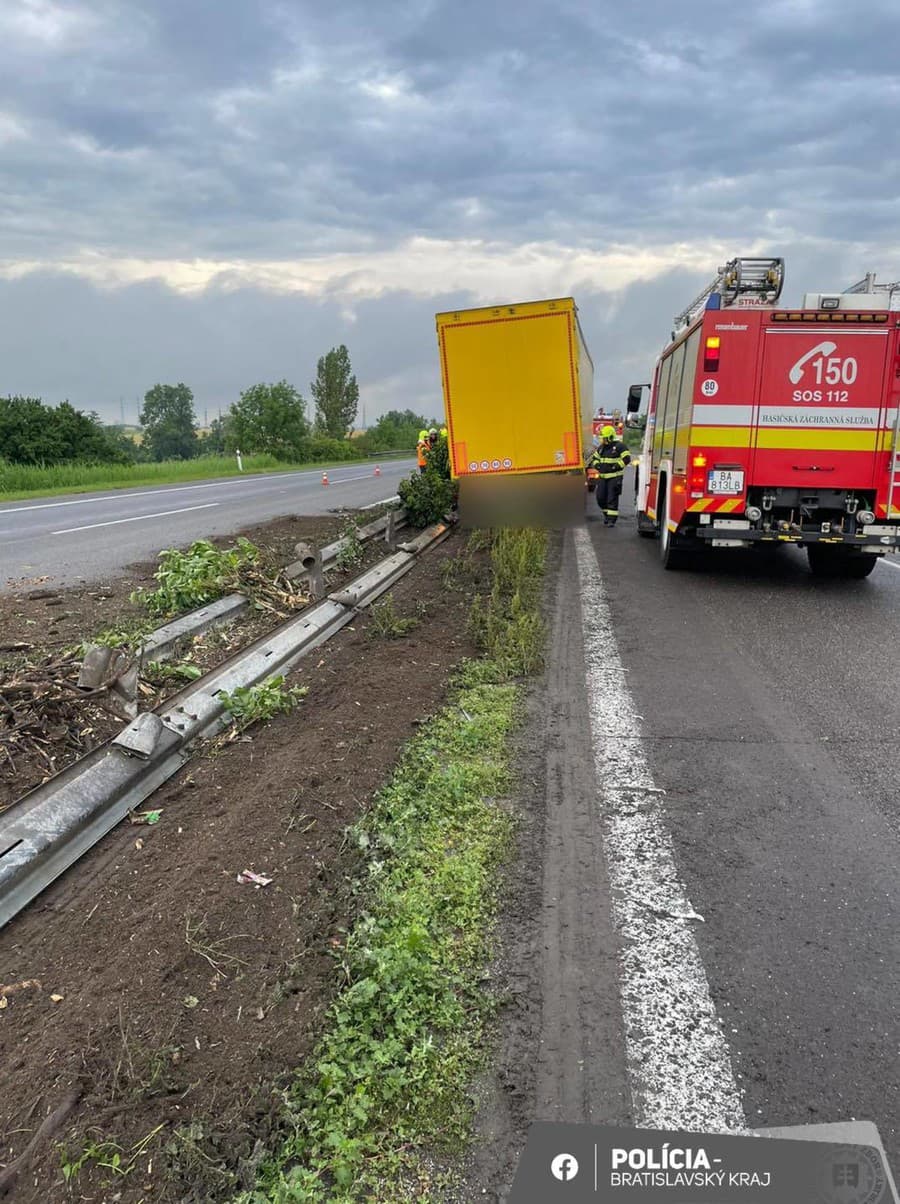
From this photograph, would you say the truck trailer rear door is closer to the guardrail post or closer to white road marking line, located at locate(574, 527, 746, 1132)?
the guardrail post

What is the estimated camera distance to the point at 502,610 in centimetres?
766

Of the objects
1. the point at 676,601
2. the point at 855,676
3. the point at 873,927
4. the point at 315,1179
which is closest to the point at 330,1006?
the point at 315,1179

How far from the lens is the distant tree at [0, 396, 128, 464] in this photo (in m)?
34.7

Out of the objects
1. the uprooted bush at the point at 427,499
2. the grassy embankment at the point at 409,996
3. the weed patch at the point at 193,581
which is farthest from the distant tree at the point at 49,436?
the grassy embankment at the point at 409,996

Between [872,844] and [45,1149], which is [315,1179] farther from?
[872,844]

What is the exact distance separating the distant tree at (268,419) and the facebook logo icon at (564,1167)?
67.7 meters

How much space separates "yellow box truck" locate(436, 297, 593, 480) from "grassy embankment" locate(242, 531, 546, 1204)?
8537mm

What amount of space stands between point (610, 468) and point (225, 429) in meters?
82.3

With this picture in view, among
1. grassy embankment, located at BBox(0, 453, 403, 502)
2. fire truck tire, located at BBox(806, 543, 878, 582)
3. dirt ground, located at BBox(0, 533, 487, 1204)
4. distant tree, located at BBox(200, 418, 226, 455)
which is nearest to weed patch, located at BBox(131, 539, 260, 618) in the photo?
dirt ground, located at BBox(0, 533, 487, 1204)

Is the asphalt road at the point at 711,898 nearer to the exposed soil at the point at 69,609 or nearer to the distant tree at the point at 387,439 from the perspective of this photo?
the exposed soil at the point at 69,609

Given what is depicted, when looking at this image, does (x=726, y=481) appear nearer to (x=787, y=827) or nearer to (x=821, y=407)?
(x=821, y=407)

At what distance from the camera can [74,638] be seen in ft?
21.5

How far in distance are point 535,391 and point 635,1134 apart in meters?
11.1

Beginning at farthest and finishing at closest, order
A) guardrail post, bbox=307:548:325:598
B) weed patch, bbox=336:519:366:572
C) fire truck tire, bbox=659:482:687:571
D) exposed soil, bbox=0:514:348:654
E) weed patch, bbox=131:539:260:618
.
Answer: fire truck tire, bbox=659:482:687:571 < weed patch, bbox=336:519:366:572 < guardrail post, bbox=307:548:325:598 < weed patch, bbox=131:539:260:618 < exposed soil, bbox=0:514:348:654
